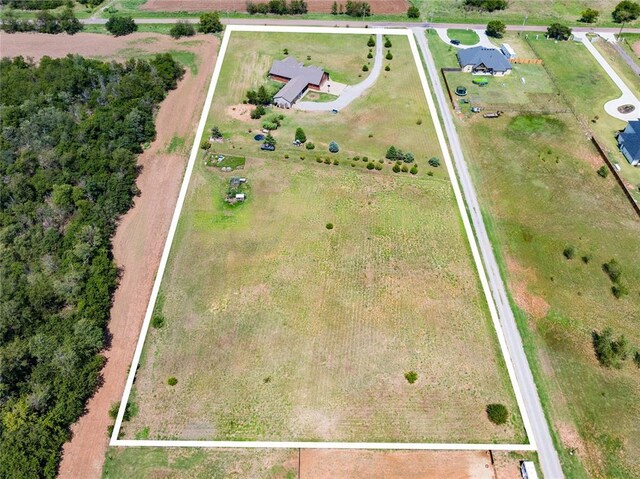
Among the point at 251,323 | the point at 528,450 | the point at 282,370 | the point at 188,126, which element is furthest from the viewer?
the point at 188,126

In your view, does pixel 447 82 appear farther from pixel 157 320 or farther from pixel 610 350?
pixel 157 320

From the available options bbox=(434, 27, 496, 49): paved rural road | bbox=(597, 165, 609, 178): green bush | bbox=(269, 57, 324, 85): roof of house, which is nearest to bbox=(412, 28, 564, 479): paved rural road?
bbox=(597, 165, 609, 178): green bush

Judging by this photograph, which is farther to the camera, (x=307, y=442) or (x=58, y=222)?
(x=58, y=222)

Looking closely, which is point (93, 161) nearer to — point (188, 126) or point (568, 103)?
point (188, 126)

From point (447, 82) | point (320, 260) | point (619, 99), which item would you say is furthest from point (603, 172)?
point (320, 260)

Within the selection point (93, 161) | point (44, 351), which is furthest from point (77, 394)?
point (93, 161)

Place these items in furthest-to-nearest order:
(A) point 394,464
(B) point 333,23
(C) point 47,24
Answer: (B) point 333,23 < (C) point 47,24 < (A) point 394,464

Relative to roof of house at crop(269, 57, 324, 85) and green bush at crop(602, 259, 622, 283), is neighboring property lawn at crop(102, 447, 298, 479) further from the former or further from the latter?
roof of house at crop(269, 57, 324, 85)
